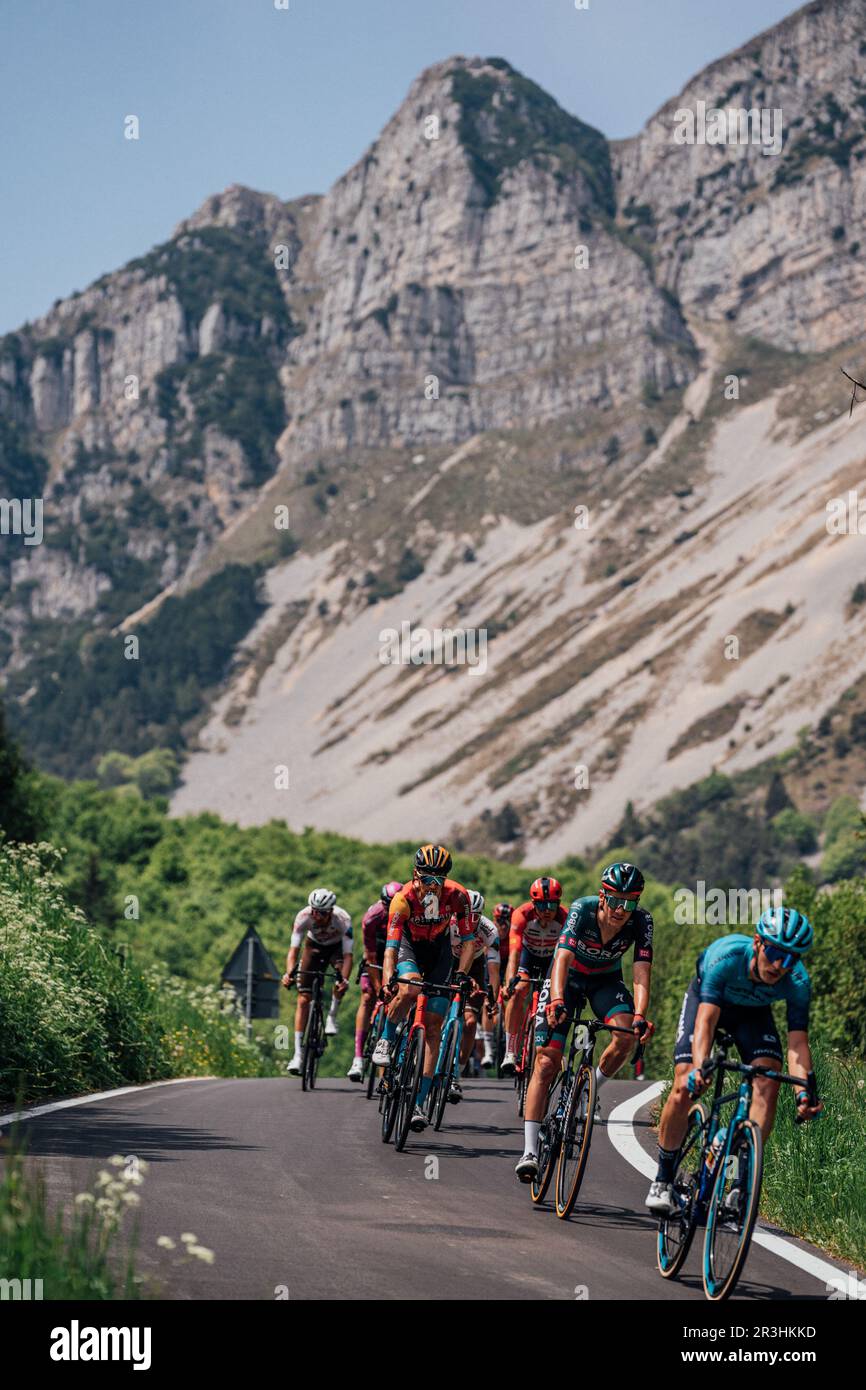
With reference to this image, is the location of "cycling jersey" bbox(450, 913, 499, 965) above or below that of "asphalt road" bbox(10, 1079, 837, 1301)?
above

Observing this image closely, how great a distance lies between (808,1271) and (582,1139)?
60.9 inches

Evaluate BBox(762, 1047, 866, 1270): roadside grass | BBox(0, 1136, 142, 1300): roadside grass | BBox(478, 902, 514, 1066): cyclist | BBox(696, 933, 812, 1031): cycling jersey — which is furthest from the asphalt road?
BBox(478, 902, 514, 1066): cyclist

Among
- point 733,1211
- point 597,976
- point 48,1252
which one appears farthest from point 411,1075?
point 48,1252

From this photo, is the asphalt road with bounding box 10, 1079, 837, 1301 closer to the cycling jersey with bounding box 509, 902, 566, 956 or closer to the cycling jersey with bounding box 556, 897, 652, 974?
the cycling jersey with bounding box 556, 897, 652, 974

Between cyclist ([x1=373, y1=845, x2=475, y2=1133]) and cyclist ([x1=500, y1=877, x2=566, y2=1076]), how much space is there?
1886mm

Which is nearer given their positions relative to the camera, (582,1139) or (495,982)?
(582,1139)

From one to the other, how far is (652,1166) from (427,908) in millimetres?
2453

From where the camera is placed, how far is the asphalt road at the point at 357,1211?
7062 mm

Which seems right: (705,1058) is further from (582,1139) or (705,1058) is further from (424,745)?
(424,745)

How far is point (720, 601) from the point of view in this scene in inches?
7151

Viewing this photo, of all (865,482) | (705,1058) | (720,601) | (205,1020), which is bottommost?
(205,1020)

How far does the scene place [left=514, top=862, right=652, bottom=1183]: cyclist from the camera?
31.6ft

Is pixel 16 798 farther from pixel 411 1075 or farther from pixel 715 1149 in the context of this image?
pixel 715 1149
